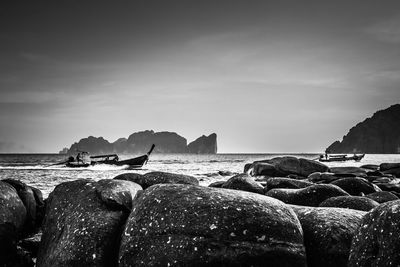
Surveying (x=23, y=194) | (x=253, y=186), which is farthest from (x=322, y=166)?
(x=23, y=194)

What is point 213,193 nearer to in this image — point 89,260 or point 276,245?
point 276,245

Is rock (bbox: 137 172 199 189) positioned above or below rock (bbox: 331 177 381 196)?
above

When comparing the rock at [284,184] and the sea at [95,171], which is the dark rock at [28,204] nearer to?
the sea at [95,171]

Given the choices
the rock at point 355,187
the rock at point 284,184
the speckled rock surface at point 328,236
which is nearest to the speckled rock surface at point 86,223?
the speckled rock surface at point 328,236

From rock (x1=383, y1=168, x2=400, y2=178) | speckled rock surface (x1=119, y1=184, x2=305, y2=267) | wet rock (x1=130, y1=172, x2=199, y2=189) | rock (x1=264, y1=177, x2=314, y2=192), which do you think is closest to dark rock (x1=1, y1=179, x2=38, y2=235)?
wet rock (x1=130, y1=172, x2=199, y2=189)

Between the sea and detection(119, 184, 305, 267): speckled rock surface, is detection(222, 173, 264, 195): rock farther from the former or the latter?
the sea

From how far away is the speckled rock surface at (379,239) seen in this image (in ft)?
10.3

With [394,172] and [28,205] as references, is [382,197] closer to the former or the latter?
[28,205]

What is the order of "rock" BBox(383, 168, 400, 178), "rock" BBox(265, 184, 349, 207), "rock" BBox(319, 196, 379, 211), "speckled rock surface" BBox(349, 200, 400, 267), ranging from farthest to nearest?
"rock" BBox(383, 168, 400, 178)
"rock" BBox(265, 184, 349, 207)
"rock" BBox(319, 196, 379, 211)
"speckled rock surface" BBox(349, 200, 400, 267)

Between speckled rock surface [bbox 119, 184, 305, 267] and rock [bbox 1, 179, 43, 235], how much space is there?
3.90 metres

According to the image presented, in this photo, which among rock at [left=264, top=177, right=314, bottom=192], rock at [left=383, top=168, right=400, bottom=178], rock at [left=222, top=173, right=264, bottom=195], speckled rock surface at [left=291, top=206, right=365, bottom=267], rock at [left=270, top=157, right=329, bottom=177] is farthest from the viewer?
rock at [left=383, top=168, right=400, bottom=178]

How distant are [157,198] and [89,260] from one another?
1273 millimetres

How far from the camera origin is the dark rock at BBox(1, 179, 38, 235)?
6988mm

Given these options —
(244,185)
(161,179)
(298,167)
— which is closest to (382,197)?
(244,185)
